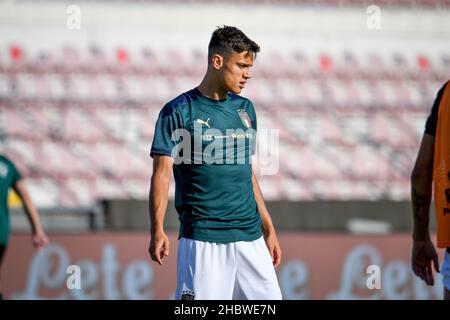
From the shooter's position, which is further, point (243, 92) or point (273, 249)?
point (243, 92)

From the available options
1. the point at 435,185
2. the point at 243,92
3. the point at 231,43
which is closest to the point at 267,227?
the point at 231,43

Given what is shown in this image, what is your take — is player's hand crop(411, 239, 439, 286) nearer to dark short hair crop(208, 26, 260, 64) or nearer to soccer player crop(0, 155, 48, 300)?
dark short hair crop(208, 26, 260, 64)

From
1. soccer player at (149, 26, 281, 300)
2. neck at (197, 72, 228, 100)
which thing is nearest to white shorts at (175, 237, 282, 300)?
soccer player at (149, 26, 281, 300)

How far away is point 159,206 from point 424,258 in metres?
1.30

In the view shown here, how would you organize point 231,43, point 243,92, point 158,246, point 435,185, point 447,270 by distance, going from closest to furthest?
point 447,270 → point 435,185 → point 158,246 → point 231,43 → point 243,92

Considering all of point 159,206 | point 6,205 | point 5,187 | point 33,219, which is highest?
point 159,206

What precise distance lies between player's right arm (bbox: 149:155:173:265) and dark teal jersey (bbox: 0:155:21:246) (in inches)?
140

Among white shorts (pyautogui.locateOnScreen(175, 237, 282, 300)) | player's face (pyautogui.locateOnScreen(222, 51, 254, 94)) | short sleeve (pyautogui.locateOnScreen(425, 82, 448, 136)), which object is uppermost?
player's face (pyautogui.locateOnScreen(222, 51, 254, 94))

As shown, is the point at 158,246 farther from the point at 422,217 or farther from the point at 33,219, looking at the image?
the point at 33,219

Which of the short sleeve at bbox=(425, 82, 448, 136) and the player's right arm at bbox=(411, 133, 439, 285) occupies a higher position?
the short sleeve at bbox=(425, 82, 448, 136)

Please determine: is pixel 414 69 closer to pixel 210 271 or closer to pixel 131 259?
pixel 131 259

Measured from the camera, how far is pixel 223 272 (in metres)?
4.81

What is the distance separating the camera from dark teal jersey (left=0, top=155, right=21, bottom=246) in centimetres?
793

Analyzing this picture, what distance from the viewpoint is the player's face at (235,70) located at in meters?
4.89
